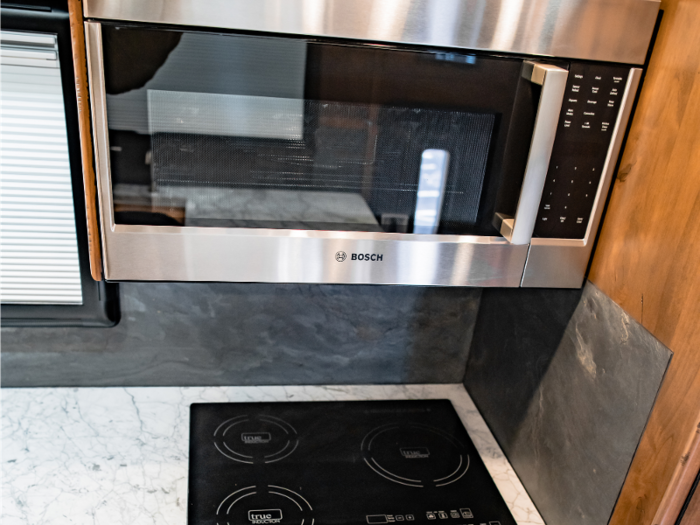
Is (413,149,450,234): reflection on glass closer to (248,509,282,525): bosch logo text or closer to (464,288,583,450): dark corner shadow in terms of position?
(464,288,583,450): dark corner shadow

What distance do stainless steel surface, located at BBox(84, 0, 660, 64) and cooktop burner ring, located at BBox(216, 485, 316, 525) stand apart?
68 cm

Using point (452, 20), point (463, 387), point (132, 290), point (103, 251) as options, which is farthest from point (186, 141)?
point (463, 387)

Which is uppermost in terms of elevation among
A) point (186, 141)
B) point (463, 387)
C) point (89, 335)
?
point (186, 141)

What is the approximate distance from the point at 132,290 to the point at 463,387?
0.72 metres

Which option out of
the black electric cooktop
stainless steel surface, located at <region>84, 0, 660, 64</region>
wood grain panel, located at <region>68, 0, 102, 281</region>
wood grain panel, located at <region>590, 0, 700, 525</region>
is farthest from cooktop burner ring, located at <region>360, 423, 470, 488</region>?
stainless steel surface, located at <region>84, 0, 660, 64</region>

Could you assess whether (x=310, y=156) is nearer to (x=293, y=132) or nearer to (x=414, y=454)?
(x=293, y=132)

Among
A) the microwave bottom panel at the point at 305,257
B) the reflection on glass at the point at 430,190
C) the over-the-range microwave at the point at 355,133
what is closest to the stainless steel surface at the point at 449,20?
the over-the-range microwave at the point at 355,133

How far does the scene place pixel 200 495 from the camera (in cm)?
87

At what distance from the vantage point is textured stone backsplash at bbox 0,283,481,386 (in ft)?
3.49

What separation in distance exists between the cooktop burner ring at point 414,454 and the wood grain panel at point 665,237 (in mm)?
295

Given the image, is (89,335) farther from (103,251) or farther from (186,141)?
(186,141)

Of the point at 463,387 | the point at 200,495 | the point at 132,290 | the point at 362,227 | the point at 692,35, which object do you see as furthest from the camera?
the point at 463,387

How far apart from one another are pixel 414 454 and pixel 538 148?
23.1 inches

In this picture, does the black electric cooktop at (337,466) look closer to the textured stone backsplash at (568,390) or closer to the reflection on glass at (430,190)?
the textured stone backsplash at (568,390)
